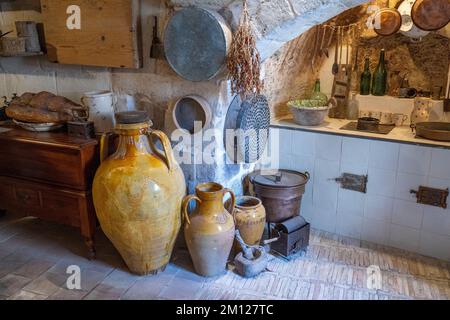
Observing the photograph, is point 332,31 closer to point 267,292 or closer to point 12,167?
point 267,292

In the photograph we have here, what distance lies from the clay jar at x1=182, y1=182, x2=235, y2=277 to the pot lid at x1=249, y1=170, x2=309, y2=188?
0.39 metres

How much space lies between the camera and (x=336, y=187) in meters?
2.49

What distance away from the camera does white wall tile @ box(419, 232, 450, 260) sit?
2242mm

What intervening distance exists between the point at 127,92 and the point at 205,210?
0.97m

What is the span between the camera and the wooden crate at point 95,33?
218cm

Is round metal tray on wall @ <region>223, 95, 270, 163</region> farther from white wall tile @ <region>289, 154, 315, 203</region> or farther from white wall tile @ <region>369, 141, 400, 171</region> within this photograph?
white wall tile @ <region>369, 141, 400, 171</region>

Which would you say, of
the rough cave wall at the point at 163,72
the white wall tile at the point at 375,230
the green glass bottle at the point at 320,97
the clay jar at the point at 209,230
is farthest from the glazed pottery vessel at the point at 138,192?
the green glass bottle at the point at 320,97

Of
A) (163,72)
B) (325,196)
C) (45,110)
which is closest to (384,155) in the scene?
(325,196)

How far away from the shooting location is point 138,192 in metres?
1.85

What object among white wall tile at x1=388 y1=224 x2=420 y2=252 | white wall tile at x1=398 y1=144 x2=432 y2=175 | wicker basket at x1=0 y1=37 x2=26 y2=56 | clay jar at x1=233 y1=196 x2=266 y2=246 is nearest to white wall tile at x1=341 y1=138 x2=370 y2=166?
white wall tile at x1=398 y1=144 x2=432 y2=175

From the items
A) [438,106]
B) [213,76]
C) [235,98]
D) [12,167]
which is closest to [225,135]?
[235,98]

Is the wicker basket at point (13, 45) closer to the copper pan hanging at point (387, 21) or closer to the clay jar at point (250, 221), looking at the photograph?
the clay jar at point (250, 221)

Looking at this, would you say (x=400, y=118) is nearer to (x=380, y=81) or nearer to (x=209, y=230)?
(x=380, y=81)

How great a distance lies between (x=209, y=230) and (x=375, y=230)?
115 cm
